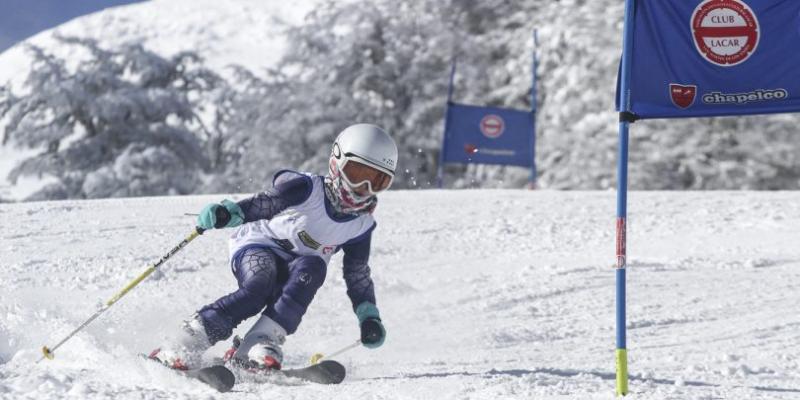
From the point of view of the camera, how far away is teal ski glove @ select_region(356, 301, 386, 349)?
15.7ft

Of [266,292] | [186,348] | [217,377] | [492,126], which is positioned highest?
[492,126]

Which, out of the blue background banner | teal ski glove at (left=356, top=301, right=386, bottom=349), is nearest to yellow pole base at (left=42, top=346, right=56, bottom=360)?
teal ski glove at (left=356, top=301, right=386, bottom=349)

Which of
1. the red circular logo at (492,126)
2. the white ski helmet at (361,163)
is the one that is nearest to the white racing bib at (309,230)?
the white ski helmet at (361,163)

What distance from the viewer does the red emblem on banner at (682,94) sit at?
12.9 feet

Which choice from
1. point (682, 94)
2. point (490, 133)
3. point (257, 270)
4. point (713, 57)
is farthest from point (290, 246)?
point (490, 133)

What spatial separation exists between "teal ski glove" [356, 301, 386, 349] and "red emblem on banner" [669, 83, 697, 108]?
177 cm

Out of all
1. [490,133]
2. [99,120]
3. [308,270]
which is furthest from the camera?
[99,120]

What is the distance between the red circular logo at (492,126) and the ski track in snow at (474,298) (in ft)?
17.4

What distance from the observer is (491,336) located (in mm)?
6156

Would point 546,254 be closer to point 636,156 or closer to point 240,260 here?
point 240,260

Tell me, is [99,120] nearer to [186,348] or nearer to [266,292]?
[266,292]

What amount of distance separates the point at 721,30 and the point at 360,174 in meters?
1.68

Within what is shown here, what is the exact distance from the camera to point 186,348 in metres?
4.26

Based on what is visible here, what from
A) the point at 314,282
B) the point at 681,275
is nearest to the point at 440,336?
the point at 314,282
